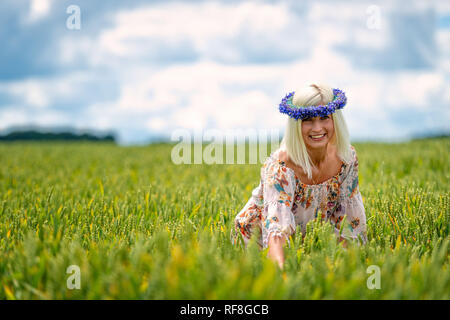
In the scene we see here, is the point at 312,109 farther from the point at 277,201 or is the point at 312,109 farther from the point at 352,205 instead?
the point at 352,205

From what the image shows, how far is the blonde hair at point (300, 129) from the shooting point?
3102 millimetres

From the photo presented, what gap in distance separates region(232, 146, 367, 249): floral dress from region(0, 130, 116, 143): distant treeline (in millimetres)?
22584

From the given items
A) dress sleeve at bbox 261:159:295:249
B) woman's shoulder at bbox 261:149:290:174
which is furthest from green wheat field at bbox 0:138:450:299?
woman's shoulder at bbox 261:149:290:174

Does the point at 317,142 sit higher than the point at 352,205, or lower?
higher

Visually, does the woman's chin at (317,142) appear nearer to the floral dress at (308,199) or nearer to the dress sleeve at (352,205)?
the floral dress at (308,199)

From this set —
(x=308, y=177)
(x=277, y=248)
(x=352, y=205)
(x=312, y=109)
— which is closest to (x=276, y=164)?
(x=308, y=177)

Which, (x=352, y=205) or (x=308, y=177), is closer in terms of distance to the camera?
(x=308, y=177)

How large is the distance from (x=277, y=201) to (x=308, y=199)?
0.42m

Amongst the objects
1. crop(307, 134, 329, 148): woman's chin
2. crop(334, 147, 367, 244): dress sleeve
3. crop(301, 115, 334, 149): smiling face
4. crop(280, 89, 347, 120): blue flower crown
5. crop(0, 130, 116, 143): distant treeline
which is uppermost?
crop(0, 130, 116, 143): distant treeline

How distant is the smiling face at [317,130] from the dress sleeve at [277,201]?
29cm

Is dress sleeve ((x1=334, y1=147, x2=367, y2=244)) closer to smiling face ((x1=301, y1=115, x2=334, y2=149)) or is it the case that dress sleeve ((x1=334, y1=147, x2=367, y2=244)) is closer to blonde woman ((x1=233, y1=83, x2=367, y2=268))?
blonde woman ((x1=233, y1=83, x2=367, y2=268))

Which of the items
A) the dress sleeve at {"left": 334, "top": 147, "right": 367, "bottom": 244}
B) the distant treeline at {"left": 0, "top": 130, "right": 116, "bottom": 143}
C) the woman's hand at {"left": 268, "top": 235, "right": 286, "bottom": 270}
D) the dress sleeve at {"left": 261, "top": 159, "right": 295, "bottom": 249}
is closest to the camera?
the woman's hand at {"left": 268, "top": 235, "right": 286, "bottom": 270}

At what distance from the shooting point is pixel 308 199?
11.2 ft

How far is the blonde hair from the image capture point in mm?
3102
